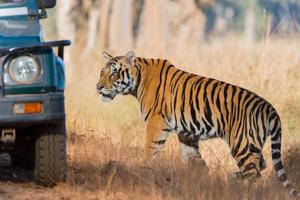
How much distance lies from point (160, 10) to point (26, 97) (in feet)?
84.9

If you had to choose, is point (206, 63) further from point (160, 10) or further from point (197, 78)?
point (160, 10)

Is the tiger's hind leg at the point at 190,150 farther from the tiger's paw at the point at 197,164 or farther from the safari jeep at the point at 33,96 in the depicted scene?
the safari jeep at the point at 33,96

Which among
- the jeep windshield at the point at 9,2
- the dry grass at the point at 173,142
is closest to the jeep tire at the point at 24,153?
the dry grass at the point at 173,142

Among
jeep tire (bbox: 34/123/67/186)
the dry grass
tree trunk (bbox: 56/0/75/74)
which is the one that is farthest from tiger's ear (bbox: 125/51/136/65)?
tree trunk (bbox: 56/0/75/74)

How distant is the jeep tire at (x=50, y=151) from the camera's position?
737 centimetres

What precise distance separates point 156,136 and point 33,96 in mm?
3379

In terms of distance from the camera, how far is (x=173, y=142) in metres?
11.8

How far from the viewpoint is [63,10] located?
1099 inches

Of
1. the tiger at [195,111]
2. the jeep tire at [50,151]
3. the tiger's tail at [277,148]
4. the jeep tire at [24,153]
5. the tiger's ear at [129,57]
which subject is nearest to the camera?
the jeep tire at [50,151]

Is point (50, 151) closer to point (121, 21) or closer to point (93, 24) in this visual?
point (121, 21)

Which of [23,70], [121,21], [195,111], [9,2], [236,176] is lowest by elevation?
[236,176]

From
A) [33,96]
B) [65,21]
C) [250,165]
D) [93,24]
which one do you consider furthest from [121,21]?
[33,96]

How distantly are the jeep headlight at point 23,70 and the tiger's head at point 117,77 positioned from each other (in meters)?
3.42

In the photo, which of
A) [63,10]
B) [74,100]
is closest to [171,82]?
[74,100]
